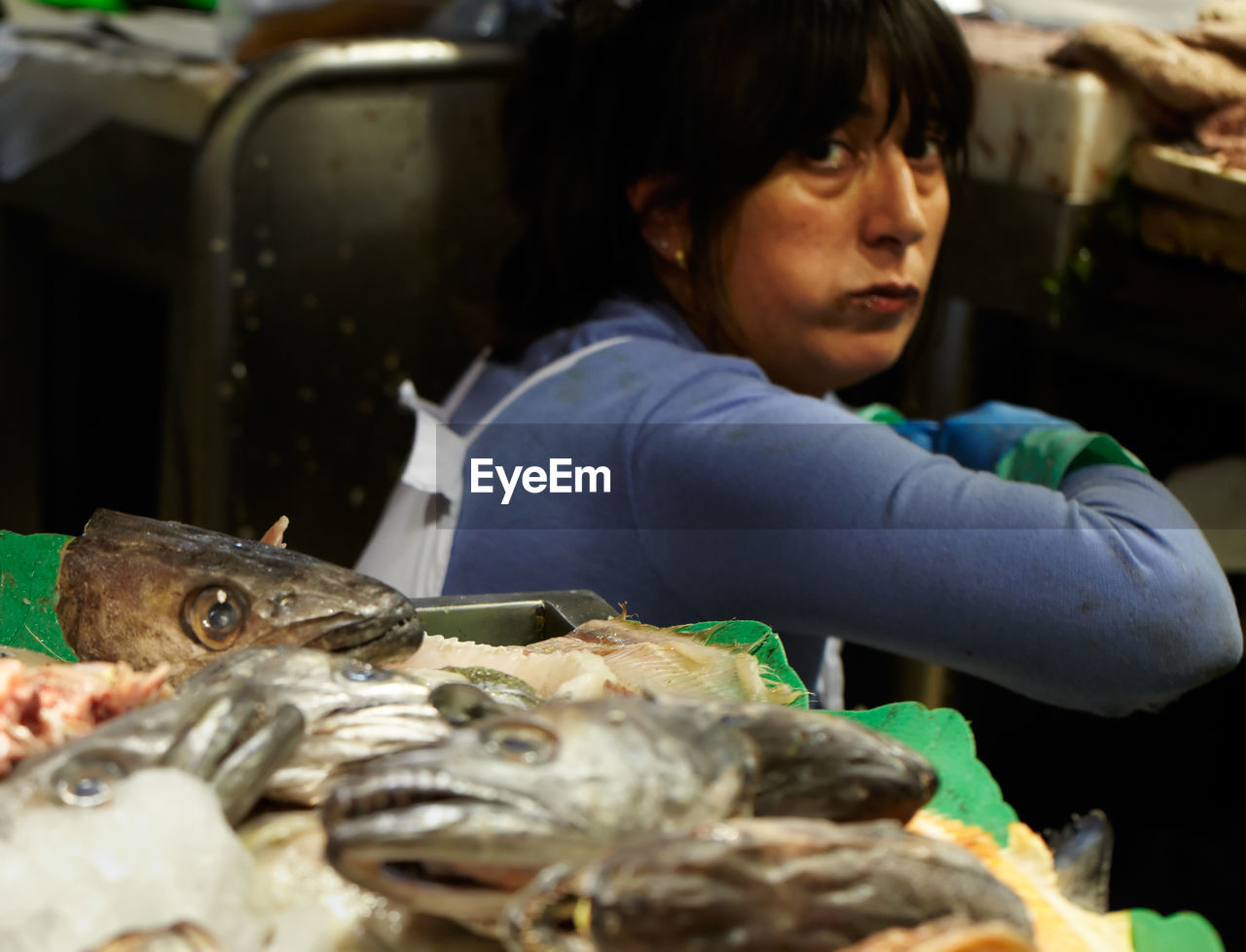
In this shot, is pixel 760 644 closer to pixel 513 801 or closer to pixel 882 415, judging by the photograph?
pixel 513 801

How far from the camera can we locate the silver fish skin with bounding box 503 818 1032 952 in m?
0.44

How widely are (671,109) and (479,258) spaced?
0.91m

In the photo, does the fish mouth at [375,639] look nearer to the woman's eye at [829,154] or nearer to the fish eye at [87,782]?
the fish eye at [87,782]

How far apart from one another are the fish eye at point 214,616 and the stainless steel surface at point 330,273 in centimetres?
155

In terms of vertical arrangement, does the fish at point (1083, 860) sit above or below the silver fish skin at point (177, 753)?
below

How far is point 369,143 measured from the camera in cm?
237

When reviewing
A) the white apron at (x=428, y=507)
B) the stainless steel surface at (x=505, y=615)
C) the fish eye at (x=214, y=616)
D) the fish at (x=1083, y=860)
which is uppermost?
the fish eye at (x=214, y=616)

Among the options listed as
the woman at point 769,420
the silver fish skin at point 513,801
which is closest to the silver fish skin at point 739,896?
the silver fish skin at point 513,801

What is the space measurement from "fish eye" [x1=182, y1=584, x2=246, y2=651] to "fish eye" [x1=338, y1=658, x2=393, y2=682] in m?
0.10

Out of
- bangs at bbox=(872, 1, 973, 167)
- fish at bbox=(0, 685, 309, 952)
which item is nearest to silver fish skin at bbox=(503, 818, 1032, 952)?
fish at bbox=(0, 685, 309, 952)

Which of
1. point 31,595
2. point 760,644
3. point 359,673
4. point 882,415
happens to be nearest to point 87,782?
point 359,673

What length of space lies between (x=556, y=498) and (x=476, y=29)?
146cm

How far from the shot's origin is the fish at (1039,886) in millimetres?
555

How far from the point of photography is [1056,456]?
162 cm
